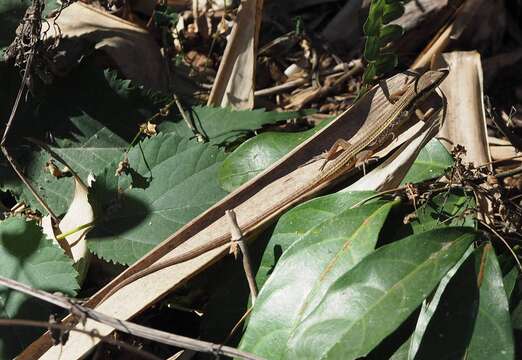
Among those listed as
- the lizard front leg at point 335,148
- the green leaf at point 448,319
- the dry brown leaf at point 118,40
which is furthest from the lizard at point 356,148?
the dry brown leaf at point 118,40

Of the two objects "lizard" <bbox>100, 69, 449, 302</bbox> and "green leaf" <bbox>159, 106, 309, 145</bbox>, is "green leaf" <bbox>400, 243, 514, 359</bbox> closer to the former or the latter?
"lizard" <bbox>100, 69, 449, 302</bbox>

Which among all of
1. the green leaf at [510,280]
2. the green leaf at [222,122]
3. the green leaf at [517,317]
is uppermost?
the green leaf at [222,122]

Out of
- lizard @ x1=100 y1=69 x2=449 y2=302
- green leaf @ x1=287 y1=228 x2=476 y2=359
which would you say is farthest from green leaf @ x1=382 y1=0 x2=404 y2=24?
green leaf @ x1=287 y1=228 x2=476 y2=359

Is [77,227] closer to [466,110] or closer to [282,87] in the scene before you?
[282,87]

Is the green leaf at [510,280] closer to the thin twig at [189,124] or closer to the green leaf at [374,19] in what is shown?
the green leaf at [374,19]

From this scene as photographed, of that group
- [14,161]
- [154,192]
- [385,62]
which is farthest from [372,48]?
[14,161]
